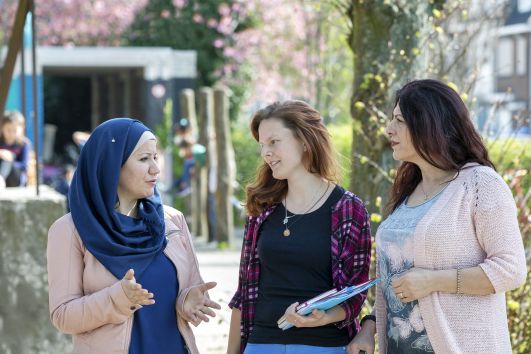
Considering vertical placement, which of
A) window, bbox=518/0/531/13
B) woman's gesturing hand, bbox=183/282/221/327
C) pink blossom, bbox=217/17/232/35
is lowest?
woman's gesturing hand, bbox=183/282/221/327

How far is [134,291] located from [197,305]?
345 millimetres

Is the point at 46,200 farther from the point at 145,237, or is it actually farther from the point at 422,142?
the point at 422,142

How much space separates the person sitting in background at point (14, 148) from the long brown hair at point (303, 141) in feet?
23.8

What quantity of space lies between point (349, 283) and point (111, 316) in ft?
2.96

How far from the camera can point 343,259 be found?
4262 mm

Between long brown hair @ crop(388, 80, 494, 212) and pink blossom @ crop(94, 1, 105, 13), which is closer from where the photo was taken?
long brown hair @ crop(388, 80, 494, 212)

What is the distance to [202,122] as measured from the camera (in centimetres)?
1759

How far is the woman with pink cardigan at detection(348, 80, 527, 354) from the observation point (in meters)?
3.83

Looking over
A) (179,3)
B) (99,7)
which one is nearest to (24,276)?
(179,3)

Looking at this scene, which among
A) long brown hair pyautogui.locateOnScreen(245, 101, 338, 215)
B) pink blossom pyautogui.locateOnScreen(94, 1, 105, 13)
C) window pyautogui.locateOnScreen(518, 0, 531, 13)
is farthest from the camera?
window pyautogui.locateOnScreen(518, 0, 531, 13)

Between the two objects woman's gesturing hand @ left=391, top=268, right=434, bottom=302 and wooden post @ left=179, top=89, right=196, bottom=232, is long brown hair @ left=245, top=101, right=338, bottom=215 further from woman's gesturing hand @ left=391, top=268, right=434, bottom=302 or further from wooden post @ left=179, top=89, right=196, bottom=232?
wooden post @ left=179, top=89, right=196, bottom=232

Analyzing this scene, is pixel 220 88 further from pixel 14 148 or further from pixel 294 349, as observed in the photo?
pixel 294 349

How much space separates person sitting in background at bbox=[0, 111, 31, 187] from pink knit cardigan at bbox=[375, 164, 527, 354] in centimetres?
806

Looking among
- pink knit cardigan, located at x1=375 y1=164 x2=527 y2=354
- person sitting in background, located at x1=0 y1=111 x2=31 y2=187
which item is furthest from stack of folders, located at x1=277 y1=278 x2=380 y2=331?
person sitting in background, located at x1=0 y1=111 x2=31 y2=187
